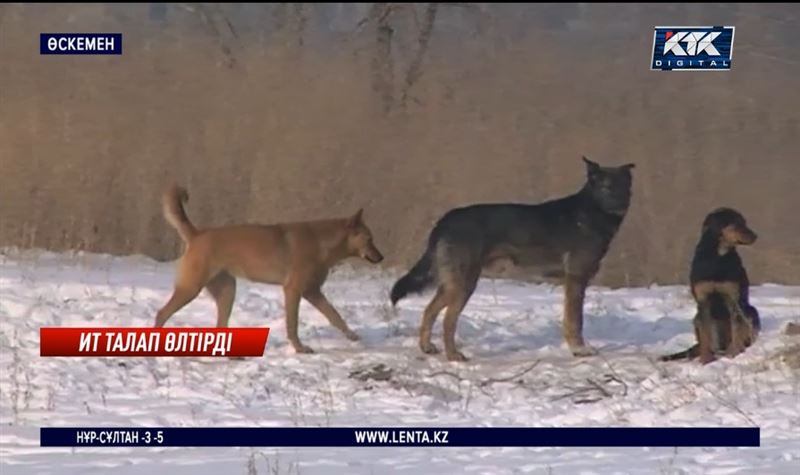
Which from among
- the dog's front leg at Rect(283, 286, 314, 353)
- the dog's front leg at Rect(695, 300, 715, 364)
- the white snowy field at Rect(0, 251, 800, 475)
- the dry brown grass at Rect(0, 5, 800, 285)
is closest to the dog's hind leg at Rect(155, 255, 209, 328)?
the white snowy field at Rect(0, 251, 800, 475)

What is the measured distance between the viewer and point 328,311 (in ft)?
31.7

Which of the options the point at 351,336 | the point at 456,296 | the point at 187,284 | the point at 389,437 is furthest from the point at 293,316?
the point at 389,437

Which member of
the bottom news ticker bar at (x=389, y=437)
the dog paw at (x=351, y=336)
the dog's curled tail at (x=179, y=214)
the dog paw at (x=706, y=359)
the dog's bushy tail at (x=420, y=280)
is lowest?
the bottom news ticker bar at (x=389, y=437)

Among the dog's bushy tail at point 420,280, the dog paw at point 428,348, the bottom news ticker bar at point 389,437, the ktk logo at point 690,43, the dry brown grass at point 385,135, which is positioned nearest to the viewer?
the bottom news ticker bar at point 389,437

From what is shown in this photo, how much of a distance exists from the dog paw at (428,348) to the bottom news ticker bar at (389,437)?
239 centimetres

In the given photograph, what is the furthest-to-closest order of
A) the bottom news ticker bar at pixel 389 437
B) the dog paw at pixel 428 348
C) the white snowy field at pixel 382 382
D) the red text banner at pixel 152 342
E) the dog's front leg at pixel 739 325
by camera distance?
the dog paw at pixel 428 348 → the dog's front leg at pixel 739 325 → the red text banner at pixel 152 342 → the bottom news ticker bar at pixel 389 437 → the white snowy field at pixel 382 382

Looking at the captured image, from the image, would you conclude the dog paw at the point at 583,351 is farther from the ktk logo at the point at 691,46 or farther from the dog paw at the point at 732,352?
the ktk logo at the point at 691,46

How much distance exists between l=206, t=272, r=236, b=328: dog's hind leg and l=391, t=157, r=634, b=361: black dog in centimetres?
117

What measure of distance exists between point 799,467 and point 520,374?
2.52m

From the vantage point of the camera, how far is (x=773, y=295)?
36.7 ft

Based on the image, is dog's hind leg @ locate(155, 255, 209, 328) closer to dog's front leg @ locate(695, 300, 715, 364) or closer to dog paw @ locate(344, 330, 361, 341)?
dog paw @ locate(344, 330, 361, 341)

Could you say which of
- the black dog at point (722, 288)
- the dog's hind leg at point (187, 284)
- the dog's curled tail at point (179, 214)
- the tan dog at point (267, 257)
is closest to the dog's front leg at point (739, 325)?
the black dog at point (722, 288)

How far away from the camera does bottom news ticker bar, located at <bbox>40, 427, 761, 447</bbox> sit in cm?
673

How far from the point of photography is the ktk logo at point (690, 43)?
739cm
